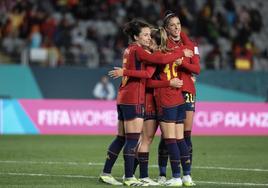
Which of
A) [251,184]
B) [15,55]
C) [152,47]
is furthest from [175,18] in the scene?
[15,55]

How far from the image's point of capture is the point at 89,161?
1602 cm

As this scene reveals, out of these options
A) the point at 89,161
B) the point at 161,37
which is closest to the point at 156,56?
the point at 161,37

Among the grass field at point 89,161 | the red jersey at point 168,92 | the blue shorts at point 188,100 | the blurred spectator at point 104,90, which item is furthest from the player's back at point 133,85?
the blurred spectator at point 104,90

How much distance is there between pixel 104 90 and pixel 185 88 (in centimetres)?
1541

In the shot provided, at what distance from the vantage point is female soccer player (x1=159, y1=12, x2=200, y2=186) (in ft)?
39.3

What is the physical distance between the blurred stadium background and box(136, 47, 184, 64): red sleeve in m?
9.57

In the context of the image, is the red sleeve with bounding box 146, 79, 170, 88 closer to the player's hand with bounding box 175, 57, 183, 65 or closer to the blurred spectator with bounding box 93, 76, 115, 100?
the player's hand with bounding box 175, 57, 183, 65

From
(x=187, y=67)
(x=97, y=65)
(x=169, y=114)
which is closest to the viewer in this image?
(x=169, y=114)

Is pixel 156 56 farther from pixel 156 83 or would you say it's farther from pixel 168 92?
pixel 168 92


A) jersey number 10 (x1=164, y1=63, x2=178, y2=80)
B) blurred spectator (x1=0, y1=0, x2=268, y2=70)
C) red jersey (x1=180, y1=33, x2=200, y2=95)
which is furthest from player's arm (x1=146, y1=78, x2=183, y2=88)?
blurred spectator (x1=0, y1=0, x2=268, y2=70)

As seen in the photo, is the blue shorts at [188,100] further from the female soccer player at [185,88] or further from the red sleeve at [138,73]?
the red sleeve at [138,73]

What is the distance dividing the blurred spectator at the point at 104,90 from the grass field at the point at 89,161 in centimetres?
381

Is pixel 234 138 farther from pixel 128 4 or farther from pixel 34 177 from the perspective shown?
pixel 34 177

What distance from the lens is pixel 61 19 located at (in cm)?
2744
